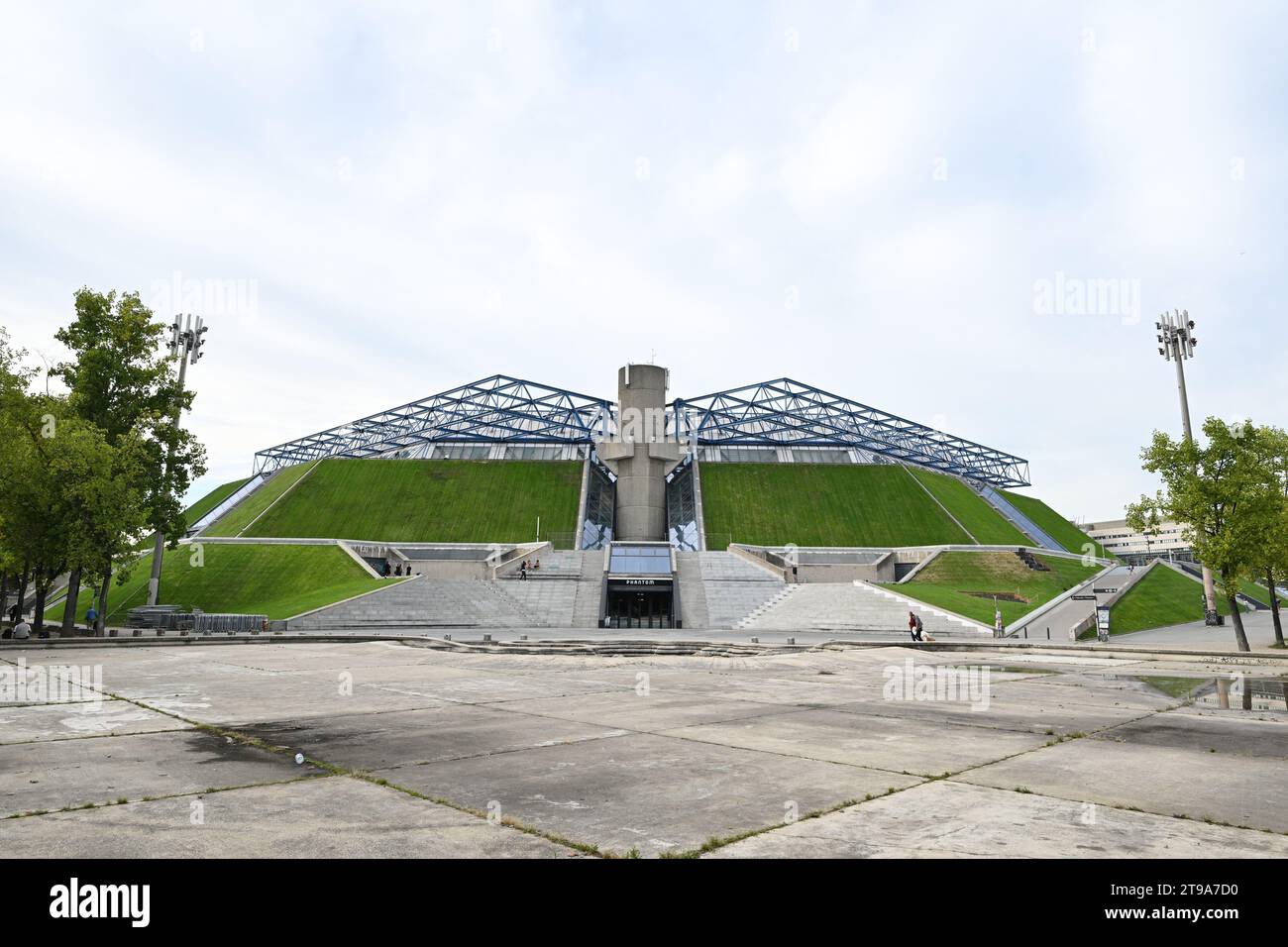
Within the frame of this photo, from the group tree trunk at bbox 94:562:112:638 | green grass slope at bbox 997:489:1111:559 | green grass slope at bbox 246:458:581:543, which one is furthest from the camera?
green grass slope at bbox 997:489:1111:559

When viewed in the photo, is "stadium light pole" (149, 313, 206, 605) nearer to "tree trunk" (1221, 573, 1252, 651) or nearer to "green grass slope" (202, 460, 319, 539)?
"green grass slope" (202, 460, 319, 539)

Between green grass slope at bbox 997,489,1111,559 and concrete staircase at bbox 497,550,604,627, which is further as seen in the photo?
green grass slope at bbox 997,489,1111,559

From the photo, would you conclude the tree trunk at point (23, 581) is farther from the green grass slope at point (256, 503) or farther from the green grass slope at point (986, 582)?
the green grass slope at point (986, 582)

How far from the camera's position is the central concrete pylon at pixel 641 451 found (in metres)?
79.2

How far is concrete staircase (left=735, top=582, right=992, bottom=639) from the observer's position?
4344 cm

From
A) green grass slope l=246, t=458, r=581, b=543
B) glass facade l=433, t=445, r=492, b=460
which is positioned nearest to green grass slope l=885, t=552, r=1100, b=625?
green grass slope l=246, t=458, r=581, b=543

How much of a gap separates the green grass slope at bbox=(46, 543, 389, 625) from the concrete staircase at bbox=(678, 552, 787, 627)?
21.6 meters

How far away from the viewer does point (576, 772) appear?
7.92 m

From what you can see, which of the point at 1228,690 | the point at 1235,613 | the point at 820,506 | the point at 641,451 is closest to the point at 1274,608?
the point at 1235,613

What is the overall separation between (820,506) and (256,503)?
6180cm

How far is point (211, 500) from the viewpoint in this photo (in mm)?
89000

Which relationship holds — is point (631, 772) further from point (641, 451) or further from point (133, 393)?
point (641, 451)

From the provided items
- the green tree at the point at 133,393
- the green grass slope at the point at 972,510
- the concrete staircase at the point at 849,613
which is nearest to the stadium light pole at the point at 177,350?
the green tree at the point at 133,393
